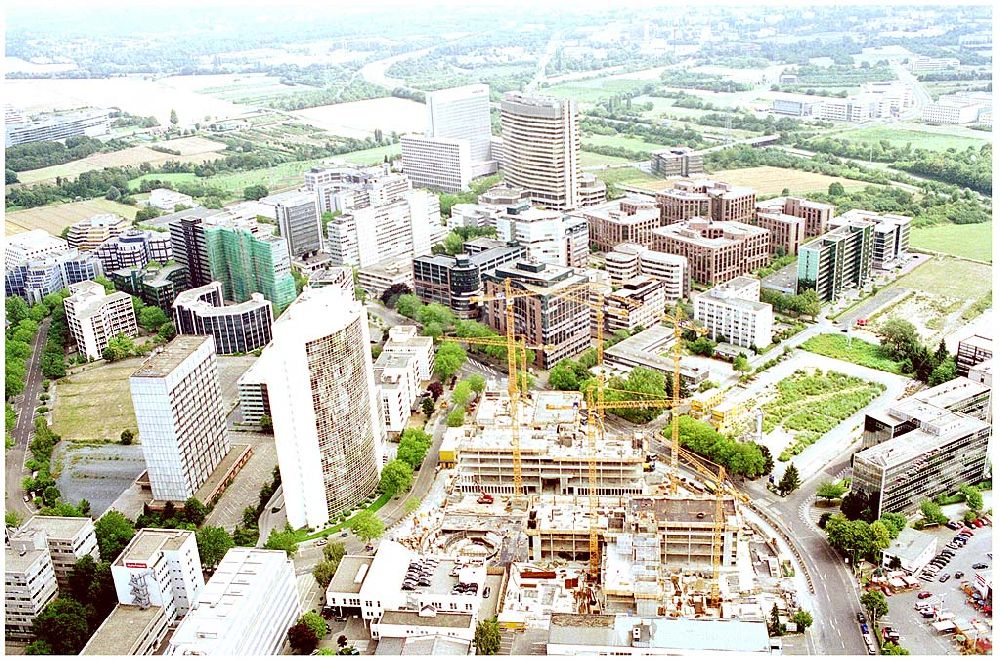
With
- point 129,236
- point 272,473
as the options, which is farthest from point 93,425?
point 129,236

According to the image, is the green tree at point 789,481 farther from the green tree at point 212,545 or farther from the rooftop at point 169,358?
the rooftop at point 169,358

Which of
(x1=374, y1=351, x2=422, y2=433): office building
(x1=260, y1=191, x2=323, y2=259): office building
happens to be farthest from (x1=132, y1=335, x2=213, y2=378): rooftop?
(x1=260, y1=191, x2=323, y2=259): office building

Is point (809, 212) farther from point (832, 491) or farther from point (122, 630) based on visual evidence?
point (122, 630)

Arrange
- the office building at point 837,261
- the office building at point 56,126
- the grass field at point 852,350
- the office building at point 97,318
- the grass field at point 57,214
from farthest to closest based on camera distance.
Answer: the office building at point 56,126, the grass field at point 57,214, the office building at point 837,261, the office building at point 97,318, the grass field at point 852,350

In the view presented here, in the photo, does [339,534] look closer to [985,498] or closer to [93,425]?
[93,425]

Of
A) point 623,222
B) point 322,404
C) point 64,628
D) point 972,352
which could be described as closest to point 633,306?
point 623,222

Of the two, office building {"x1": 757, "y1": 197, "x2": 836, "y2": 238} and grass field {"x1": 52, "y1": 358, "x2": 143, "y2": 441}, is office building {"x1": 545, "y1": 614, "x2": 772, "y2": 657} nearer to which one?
grass field {"x1": 52, "y1": 358, "x2": 143, "y2": 441}

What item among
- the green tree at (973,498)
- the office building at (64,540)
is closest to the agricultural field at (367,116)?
the office building at (64,540)
